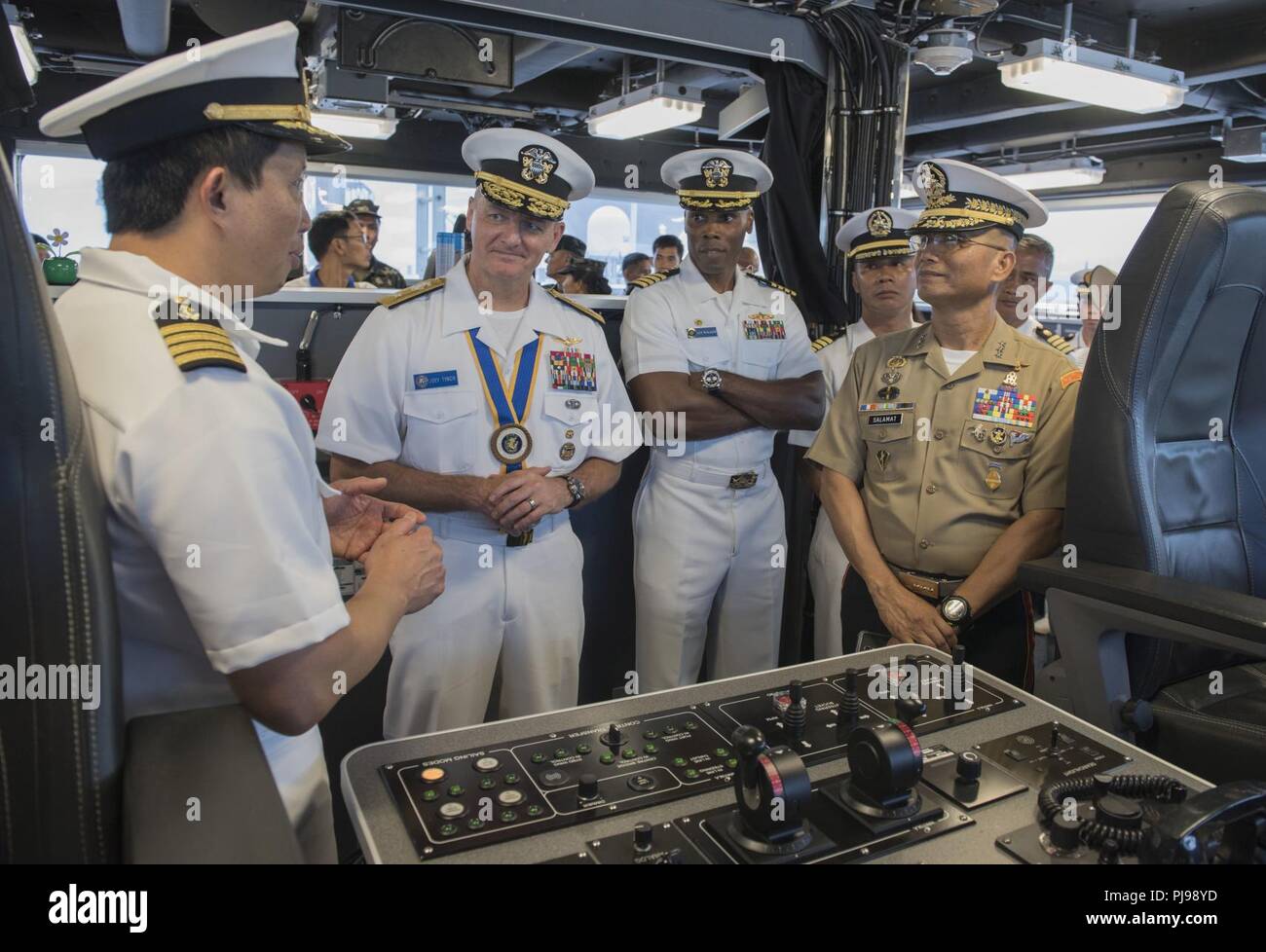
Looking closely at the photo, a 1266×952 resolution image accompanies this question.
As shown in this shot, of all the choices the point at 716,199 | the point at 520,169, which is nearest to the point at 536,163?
the point at 520,169

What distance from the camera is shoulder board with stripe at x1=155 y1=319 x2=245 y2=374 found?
0.98 metres

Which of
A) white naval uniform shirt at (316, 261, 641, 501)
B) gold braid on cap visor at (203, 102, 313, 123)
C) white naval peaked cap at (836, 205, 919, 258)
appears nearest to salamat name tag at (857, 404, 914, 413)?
white naval uniform shirt at (316, 261, 641, 501)

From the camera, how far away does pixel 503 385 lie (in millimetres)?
2361

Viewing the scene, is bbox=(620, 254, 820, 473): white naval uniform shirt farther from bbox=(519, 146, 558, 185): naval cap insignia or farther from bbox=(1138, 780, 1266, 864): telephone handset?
bbox=(1138, 780, 1266, 864): telephone handset

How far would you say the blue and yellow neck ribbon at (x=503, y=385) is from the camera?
2.35 meters

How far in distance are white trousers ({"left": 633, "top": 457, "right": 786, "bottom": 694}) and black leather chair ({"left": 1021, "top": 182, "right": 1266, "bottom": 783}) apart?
1.11 metres

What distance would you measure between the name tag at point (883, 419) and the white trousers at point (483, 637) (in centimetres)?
85

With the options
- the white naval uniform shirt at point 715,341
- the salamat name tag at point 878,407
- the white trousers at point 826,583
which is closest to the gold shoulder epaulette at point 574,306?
the white naval uniform shirt at point 715,341

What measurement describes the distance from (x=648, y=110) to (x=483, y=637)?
5.68 metres

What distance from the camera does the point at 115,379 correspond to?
98 centimetres

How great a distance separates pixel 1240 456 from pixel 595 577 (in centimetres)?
183

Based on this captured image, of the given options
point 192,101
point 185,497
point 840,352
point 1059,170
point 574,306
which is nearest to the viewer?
point 185,497

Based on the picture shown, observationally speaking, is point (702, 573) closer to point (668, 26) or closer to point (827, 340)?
point (827, 340)
